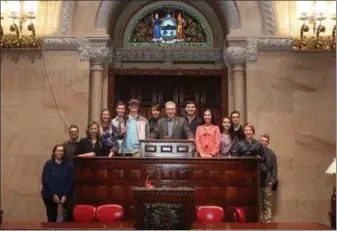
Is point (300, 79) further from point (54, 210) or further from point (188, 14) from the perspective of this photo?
point (54, 210)

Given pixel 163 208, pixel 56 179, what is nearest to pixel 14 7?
pixel 56 179

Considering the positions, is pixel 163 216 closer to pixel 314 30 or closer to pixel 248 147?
pixel 248 147

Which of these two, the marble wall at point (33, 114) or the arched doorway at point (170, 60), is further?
the arched doorway at point (170, 60)

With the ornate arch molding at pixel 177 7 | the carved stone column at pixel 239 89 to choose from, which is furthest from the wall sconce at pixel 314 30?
the ornate arch molding at pixel 177 7

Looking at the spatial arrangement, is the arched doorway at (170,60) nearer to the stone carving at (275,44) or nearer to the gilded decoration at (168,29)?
the gilded decoration at (168,29)

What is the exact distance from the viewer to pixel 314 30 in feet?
33.7

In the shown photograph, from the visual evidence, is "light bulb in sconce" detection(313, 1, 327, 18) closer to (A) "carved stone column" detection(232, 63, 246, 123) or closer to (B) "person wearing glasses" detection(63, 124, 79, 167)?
(A) "carved stone column" detection(232, 63, 246, 123)

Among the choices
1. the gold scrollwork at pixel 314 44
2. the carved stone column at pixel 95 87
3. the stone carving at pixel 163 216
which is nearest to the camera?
the stone carving at pixel 163 216

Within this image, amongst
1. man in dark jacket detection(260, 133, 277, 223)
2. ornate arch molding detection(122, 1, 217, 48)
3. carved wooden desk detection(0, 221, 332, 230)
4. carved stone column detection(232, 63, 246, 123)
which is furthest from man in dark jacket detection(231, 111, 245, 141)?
ornate arch molding detection(122, 1, 217, 48)

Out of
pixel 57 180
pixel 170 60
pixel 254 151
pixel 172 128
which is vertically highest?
pixel 170 60

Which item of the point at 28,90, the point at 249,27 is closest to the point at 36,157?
the point at 28,90

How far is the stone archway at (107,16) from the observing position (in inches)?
415

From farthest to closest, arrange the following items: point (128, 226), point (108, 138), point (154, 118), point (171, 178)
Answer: point (154, 118), point (108, 138), point (171, 178), point (128, 226)

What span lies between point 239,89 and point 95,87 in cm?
303
